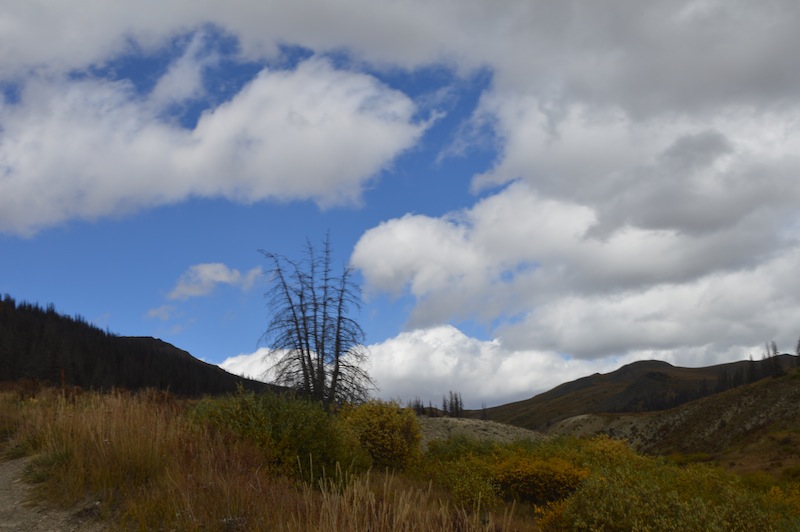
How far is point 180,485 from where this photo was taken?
6.16 m

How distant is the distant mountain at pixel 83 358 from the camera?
87.1 meters

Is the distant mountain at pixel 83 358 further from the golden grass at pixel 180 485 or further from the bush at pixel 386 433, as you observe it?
the golden grass at pixel 180 485

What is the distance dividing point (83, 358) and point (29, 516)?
105 meters

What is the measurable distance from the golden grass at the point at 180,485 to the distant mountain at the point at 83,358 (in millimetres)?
69488

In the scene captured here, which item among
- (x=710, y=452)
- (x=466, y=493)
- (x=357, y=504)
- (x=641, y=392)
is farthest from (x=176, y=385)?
(x=641, y=392)

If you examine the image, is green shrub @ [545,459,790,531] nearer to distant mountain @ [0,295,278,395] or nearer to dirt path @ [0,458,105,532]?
dirt path @ [0,458,105,532]

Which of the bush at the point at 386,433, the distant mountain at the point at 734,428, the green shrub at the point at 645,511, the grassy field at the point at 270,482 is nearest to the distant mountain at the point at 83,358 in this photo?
the distant mountain at the point at 734,428

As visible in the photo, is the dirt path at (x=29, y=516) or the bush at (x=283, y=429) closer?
the dirt path at (x=29, y=516)

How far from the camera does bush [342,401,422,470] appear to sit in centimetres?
1839

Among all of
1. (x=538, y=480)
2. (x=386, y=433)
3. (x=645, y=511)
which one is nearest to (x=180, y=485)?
(x=645, y=511)

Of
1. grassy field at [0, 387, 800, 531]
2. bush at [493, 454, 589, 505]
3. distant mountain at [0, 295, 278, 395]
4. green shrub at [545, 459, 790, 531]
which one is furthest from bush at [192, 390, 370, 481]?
distant mountain at [0, 295, 278, 395]

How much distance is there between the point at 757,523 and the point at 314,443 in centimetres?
761

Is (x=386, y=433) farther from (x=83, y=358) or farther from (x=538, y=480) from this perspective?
(x=83, y=358)

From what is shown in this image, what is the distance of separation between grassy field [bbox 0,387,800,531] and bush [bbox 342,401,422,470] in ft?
8.87
